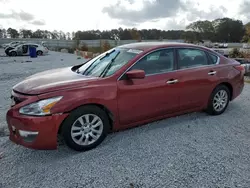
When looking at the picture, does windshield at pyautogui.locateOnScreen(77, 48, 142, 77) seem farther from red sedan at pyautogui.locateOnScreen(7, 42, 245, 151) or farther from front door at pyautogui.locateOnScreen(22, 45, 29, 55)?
front door at pyautogui.locateOnScreen(22, 45, 29, 55)

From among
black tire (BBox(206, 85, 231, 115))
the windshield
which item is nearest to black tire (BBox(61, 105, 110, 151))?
the windshield

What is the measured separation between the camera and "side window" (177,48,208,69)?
3.75 m

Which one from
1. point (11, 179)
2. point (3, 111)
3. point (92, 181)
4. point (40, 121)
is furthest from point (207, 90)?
point (3, 111)

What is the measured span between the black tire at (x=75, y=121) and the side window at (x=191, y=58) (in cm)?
168

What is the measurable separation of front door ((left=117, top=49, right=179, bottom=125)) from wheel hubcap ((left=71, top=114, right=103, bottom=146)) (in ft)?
1.27

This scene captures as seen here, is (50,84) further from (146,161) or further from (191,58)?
(191,58)

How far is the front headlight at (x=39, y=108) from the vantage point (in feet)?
8.70

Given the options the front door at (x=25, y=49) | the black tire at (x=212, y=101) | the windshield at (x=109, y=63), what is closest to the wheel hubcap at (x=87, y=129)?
the windshield at (x=109, y=63)

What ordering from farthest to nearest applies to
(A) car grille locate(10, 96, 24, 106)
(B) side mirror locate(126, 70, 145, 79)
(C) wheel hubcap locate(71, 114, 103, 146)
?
(B) side mirror locate(126, 70, 145, 79), (C) wheel hubcap locate(71, 114, 103, 146), (A) car grille locate(10, 96, 24, 106)

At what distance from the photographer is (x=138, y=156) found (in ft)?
9.54

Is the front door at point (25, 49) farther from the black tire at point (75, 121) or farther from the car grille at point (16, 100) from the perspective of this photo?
the black tire at point (75, 121)

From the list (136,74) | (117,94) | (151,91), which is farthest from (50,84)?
(151,91)

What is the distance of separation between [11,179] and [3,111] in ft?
8.90

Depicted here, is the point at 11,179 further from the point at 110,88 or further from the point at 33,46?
the point at 33,46
